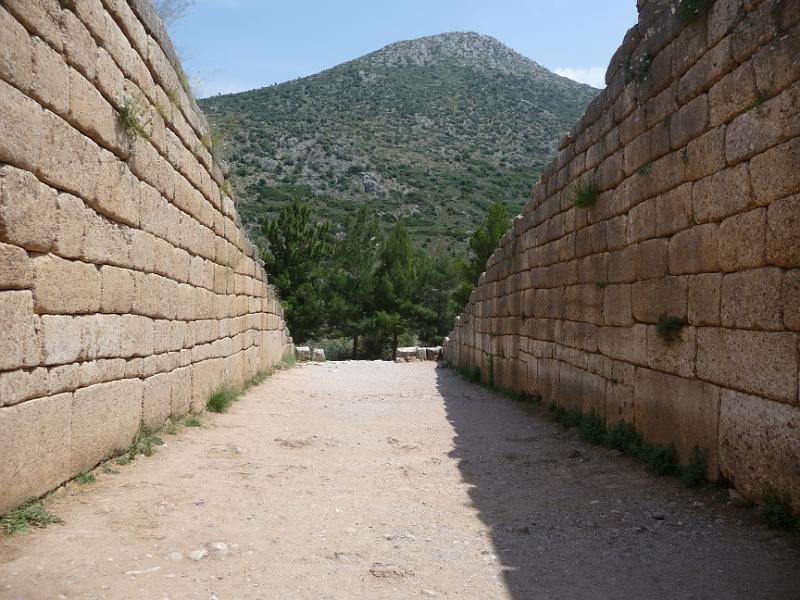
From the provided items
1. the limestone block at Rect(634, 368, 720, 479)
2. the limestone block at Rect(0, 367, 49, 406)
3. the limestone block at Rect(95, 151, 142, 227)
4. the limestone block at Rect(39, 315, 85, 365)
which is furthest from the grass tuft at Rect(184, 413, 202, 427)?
the limestone block at Rect(634, 368, 720, 479)

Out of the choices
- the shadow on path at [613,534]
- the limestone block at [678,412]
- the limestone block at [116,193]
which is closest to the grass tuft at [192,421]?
the limestone block at [116,193]

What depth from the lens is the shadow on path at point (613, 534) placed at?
318 centimetres

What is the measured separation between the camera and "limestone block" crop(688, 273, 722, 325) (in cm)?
456

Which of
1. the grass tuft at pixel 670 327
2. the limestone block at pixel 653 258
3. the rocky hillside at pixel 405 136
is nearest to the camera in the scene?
the grass tuft at pixel 670 327

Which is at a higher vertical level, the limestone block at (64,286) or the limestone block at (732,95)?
the limestone block at (732,95)

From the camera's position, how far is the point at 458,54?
2753 inches

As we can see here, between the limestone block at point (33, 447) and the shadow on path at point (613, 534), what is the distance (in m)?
2.57

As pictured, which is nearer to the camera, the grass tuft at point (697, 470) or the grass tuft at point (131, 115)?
the grass tuft at point (697, 470)

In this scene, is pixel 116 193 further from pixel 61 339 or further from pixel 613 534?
pixel 613 534

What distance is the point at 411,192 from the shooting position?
143ft

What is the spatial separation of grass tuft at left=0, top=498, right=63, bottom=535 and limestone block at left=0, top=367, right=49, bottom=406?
1.82 ft

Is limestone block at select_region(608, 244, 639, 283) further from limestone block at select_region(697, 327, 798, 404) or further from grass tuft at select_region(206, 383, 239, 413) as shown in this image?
grass tuft at select_region(206, 383, 239, 413)

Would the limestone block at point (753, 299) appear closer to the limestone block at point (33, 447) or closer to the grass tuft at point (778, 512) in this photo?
the grass tuft at point (778, 512)

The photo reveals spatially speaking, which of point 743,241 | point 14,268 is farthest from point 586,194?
point 14,268
